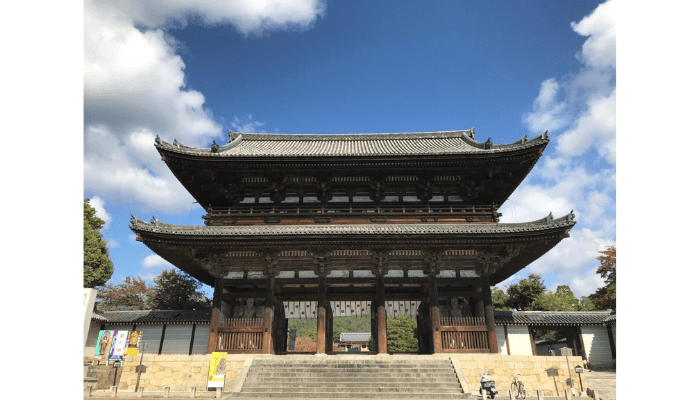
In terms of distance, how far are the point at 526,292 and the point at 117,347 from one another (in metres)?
42.7

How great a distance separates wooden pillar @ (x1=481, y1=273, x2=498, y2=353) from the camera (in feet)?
49.4

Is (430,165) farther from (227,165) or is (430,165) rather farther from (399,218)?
(227,165)

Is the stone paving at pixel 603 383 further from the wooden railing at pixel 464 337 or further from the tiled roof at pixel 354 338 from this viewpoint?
the tiled roof at pixel 354 338

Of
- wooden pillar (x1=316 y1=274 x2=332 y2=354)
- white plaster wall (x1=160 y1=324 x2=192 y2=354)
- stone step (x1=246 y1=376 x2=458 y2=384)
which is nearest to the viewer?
stone step (x1=246 y1=376 x2=458 y2=384)

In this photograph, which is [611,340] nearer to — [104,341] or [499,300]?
[499,300]

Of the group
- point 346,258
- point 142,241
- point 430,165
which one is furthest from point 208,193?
point 430,165

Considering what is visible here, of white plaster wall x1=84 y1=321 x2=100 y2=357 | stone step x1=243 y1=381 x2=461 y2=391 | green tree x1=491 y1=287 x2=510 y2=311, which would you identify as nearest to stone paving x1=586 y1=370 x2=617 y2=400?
stone step x1=243 y1=381 x2=461 y2=391

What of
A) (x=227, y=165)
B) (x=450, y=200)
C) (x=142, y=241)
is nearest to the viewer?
(x=142, y=241)

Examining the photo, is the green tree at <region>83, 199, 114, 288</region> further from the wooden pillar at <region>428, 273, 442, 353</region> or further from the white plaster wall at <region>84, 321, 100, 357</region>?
the wooden pillar at <region>428, 273, 442, 353</region>

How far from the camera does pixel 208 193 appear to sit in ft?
65.5

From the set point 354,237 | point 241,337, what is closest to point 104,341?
point 241,337

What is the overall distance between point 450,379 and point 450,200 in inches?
354

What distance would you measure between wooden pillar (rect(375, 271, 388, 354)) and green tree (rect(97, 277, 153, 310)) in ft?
89.2

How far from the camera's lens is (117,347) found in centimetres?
1341
